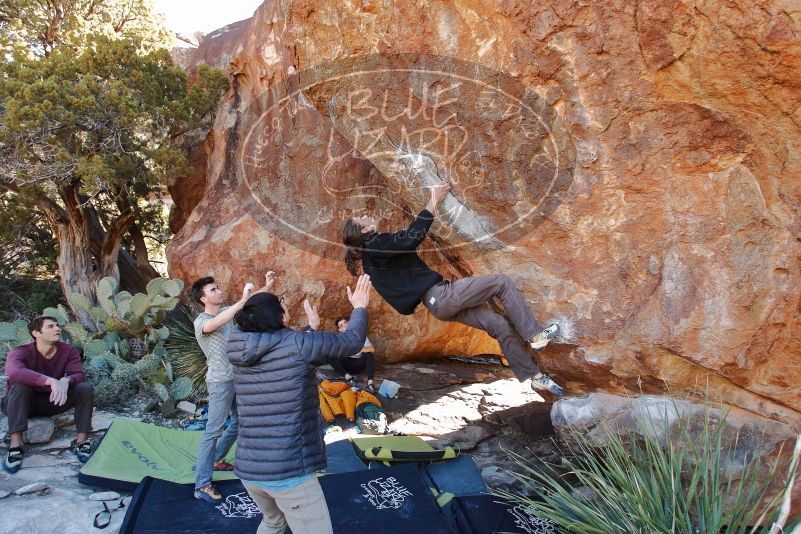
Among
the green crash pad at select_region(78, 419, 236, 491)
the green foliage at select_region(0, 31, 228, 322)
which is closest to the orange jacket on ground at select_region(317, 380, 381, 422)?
the green crash pad at select_region(78, 419, 236, 491)

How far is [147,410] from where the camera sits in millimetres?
6172

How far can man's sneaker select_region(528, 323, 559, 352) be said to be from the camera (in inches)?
160

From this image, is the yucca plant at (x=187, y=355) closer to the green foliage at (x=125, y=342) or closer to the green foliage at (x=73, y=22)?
the green foliage at (x=125, y=342)

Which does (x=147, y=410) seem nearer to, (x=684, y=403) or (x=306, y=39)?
(x=306, y=39)

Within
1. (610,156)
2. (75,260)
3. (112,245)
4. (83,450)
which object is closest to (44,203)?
(75,260)

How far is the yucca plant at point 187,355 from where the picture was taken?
682cm

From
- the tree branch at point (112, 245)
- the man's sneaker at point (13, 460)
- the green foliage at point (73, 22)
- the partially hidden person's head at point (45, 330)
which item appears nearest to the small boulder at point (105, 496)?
the man's sneaker at point (13, 460)

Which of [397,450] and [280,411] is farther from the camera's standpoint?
[397,450]

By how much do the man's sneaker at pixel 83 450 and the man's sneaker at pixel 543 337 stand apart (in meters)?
3.50

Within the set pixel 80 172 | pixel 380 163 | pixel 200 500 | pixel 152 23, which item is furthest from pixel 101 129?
pixel 200 500

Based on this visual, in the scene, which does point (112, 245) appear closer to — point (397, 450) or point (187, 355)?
point (187, 355)

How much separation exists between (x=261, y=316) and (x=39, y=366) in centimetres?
319

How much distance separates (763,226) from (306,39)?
3.50 meters

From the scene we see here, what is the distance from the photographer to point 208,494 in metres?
4.11
